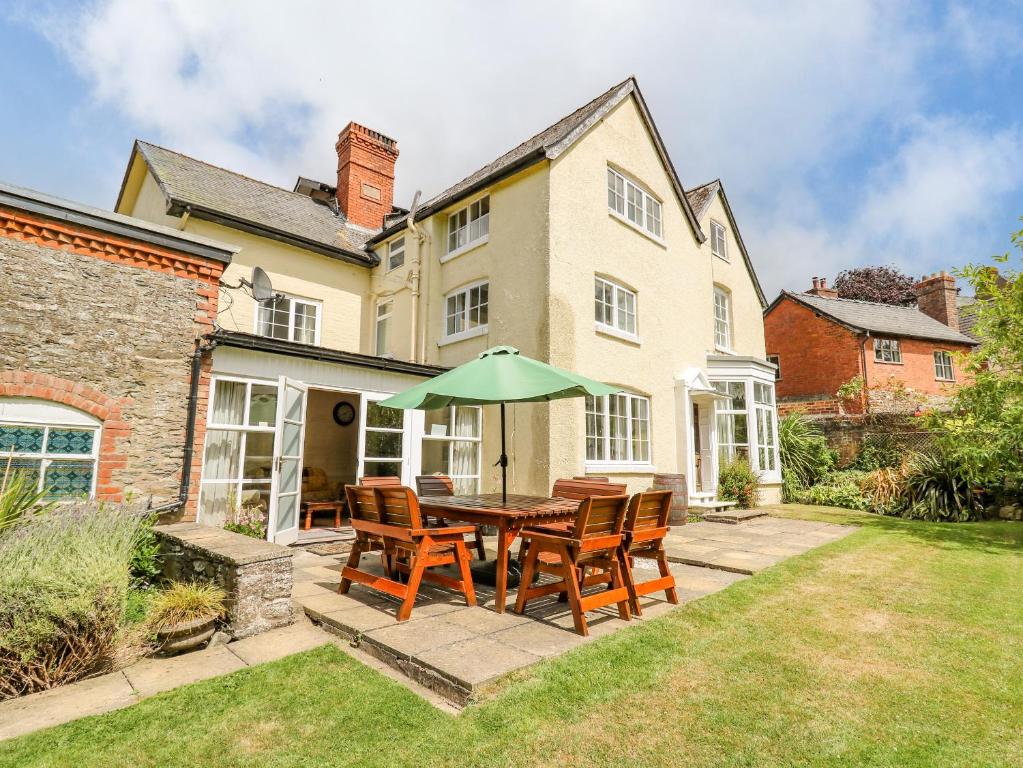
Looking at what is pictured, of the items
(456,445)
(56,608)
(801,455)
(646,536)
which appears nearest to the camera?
(56,608)

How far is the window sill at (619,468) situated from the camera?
10.3 m

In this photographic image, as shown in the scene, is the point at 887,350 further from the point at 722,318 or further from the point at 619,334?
the point at 619,334

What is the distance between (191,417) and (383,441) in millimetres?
3397

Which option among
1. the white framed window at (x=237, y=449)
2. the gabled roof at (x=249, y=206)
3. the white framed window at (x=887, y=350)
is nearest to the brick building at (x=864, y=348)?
the white framed window at (x=887, y=350)

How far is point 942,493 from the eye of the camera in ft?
39.3

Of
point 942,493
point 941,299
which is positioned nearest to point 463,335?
point 942,493

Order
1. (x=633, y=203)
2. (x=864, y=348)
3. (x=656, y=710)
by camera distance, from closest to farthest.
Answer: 1. (x=656, y=710)
2. (x=633, y=203)
3. (x=864, y=348)

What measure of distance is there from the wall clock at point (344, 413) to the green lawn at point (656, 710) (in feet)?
32.7

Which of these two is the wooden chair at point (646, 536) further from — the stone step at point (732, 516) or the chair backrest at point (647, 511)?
the stone step at point (732, 516)

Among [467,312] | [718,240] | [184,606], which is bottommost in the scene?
[184,606]

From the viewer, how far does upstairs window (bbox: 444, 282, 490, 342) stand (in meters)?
11.5

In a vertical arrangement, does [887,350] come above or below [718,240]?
below

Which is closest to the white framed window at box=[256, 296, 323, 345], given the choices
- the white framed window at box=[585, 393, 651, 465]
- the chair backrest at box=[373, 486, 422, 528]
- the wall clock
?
the wall clock

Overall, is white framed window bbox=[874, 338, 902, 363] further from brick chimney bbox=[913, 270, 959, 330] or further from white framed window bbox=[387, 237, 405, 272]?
white framed window bbox=[387, 237, 405, 272]
